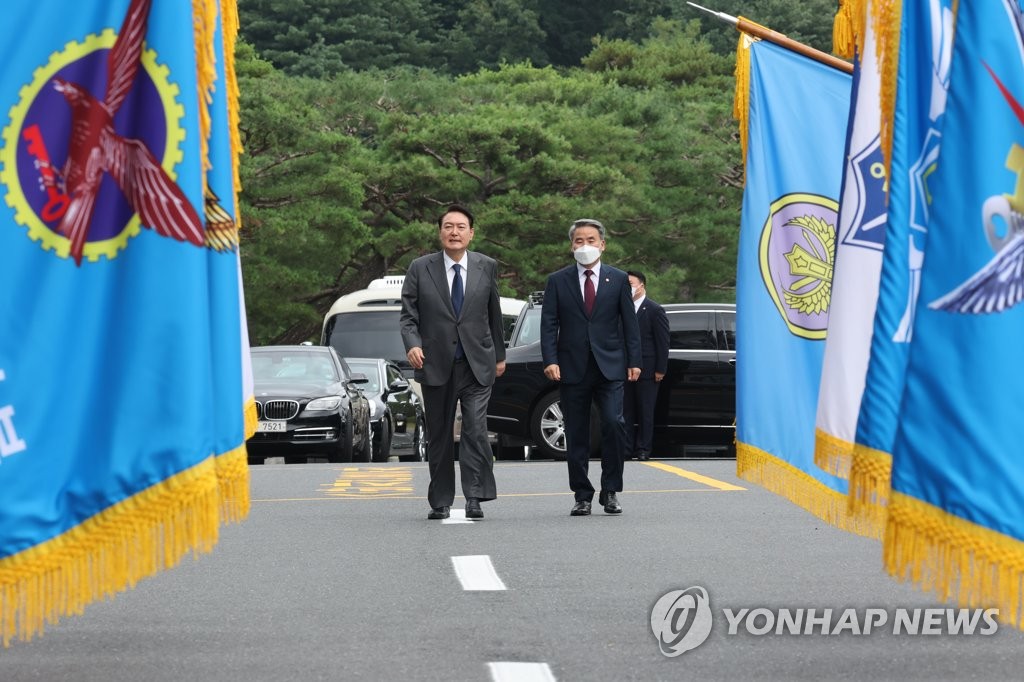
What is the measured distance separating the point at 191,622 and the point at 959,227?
11.2 ft

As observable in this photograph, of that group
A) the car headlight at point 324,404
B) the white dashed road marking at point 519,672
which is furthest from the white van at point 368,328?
the white dashed road marking at point 519,672

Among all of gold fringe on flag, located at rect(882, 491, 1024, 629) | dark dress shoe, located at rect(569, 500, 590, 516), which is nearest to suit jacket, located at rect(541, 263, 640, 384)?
dark dress shoe, located at rect(569, 500, 590, 516)

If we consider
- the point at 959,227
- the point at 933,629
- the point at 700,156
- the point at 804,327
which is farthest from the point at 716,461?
the point at 700,156

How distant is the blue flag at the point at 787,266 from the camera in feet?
25.1

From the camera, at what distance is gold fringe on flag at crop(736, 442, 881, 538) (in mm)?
6445

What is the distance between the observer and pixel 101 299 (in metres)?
4.49

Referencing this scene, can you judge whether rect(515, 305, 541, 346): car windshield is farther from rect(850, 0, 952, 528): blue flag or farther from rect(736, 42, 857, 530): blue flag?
rect(850, 0, 952, 528): blue flag

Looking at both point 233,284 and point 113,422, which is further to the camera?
point 233,284

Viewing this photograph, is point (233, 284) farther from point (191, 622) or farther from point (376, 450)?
point (376, 450)

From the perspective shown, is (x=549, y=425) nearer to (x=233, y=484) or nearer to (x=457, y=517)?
(x=457, y=517)

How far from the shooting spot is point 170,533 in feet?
15.0

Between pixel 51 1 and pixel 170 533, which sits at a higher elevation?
pixel 51 1

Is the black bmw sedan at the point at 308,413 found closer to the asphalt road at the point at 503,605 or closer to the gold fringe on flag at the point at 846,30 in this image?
the asphalt road at the point at 503,605

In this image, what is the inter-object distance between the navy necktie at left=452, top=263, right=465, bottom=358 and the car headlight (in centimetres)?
755
